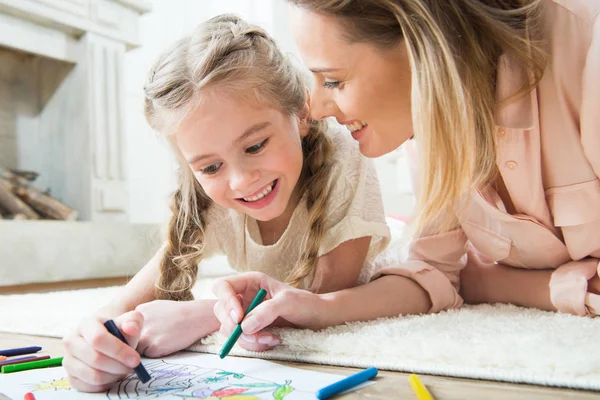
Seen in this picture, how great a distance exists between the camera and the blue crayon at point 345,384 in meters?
0.49

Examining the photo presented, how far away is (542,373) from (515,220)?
0.36 metres

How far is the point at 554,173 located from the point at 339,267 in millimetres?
367

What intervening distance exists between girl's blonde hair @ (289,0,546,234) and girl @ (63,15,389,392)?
193 millimetres

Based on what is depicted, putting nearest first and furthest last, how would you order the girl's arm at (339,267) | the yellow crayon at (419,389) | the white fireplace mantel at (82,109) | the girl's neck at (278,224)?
1. the yellow crayon at (419,389)
2. the girl's arm at (339,267)
3. the girl's neck at (278,224)
4. the white fireplace mantel at (82,109)

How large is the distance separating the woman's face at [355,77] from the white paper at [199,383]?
365 mm

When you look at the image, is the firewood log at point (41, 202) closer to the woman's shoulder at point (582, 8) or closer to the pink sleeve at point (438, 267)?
the pink sleeve at point (438, 267)

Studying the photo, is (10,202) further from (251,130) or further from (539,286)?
(539,286)

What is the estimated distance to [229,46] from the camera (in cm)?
91

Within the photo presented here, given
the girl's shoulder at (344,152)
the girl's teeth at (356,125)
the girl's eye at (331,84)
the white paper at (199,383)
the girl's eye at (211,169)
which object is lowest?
the white paper at (199,383)

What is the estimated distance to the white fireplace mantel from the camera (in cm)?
234

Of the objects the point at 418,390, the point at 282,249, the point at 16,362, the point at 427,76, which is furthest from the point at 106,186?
the point at 418,390

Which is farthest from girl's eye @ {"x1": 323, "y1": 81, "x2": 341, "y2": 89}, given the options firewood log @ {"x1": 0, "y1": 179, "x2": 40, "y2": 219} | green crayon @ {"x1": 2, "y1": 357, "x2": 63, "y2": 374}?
firewood log @ {"x1": 0, "y1": 179, "x2": 40, "y2": 219}

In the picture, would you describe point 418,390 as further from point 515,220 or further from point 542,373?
point 515,220

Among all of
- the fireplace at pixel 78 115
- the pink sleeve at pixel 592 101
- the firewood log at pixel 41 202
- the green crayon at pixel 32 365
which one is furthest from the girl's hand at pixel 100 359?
the firewood log at pixel 41 202
